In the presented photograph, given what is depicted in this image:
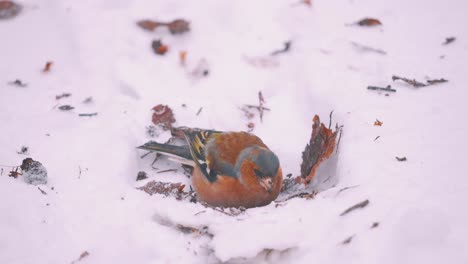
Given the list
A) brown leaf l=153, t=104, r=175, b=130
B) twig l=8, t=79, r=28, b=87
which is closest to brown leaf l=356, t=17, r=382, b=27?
brown leaf l=153, t=104, r=175, b=130

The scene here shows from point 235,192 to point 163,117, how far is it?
3.70 feet

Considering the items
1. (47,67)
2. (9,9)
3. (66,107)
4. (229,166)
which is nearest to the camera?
(229,166)

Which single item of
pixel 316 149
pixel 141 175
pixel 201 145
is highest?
pixel 316 149

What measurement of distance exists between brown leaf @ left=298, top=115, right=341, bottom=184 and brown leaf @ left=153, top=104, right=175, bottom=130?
1287 millimetres

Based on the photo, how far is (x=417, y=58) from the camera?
4.74 metres

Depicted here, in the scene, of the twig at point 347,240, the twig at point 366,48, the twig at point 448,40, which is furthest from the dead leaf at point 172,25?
the twig at point 347,240

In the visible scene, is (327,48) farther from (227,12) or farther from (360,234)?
(360,234)

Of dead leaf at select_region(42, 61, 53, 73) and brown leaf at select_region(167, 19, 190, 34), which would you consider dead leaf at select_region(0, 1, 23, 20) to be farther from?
brown leaf at select_region(167, 19, 190, 34)

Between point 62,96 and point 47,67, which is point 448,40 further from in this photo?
point 47,67

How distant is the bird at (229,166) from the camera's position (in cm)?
376

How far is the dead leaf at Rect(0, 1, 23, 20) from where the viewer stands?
5.44 meters

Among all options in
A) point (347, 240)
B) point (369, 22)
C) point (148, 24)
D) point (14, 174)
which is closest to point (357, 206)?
point (347, 240)

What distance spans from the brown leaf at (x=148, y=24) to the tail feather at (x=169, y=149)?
161 centimetres

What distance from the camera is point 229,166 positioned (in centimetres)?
399
